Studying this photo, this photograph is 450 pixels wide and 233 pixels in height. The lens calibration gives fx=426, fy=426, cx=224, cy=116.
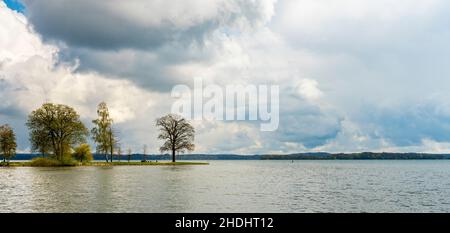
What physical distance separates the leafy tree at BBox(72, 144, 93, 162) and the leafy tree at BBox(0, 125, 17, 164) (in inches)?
630

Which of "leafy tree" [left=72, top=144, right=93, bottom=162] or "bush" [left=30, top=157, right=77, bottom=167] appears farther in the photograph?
"leafy tree" [left=72, top=144, right=93, bottom=162]

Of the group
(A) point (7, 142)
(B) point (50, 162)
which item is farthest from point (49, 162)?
(A) point (7, 142)

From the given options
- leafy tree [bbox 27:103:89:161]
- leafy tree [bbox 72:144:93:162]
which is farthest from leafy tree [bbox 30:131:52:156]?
leafy tree [bbox 72:144:93:162]

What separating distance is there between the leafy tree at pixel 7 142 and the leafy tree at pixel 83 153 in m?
16.0

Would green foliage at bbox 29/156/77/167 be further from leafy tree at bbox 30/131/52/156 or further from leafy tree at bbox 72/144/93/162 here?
leafy tree at bbox 72/144/93/162

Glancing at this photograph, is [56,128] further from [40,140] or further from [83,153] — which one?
[83,153]

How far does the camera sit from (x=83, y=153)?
400 feet

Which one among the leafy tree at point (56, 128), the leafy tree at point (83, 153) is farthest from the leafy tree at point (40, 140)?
the leafy tree at point (83, 153)

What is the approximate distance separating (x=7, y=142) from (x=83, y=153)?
65.0ft

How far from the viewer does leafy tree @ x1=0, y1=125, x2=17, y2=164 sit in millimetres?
111938

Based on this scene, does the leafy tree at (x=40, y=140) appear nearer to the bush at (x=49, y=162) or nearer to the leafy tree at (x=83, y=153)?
the bush at (x=49, y=162)

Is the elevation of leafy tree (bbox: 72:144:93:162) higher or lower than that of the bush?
higher
